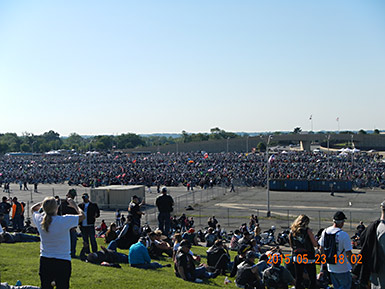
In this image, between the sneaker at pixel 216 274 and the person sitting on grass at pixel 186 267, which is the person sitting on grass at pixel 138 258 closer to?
the person sitting on grass at pixel 186 267

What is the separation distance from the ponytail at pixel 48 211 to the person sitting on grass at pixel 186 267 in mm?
4579

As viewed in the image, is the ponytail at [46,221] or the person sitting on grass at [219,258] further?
the person sitting on grass at [219,258]

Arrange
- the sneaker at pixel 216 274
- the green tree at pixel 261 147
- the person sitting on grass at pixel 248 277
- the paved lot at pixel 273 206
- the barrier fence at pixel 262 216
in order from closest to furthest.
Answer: the person sitting on grass at pixel 248 277 < the sneaker at pixel 216 274 < the barrier fence at pixel 262 216 < the paved lot at pixel 273 206 < the green tree at pixel 261 147

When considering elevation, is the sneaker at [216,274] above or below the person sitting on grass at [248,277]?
below

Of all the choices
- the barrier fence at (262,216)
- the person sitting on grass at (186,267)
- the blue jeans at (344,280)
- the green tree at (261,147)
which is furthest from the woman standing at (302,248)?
the green tree at (261,147)

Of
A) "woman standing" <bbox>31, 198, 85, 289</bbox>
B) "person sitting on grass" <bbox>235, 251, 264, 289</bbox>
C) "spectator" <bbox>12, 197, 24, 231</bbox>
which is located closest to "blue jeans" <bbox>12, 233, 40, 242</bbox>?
"spectator" <bbox>12, 197, 24, 231</bbox>

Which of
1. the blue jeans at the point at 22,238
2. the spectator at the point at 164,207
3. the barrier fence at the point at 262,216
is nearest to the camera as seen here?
the blue jeans at the point at 22,238

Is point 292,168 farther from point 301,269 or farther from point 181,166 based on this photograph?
point 301,269

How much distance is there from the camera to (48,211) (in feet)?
17.9

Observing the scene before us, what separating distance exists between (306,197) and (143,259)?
31402mm

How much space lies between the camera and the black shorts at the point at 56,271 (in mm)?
5579

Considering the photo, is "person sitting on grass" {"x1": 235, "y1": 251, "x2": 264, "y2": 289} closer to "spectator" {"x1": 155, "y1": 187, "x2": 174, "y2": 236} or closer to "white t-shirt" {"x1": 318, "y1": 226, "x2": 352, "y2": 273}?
"white t-shirt" {"x1": 318, "y1": 226, "x2": 352, "y2": 273}

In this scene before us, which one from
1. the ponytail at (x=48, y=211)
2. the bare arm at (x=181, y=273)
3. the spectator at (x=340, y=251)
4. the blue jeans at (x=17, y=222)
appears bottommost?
the blue jeans at (x=17, y=222)

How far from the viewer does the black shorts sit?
18.3 ft
